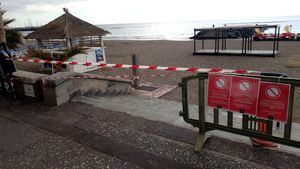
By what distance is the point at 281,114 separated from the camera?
9.50 feet

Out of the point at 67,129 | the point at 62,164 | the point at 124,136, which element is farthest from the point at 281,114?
the point at 67,129

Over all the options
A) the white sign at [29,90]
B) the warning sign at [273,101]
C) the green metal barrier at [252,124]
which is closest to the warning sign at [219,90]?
the green metal barrier at [252,124]

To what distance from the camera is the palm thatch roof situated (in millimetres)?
14409

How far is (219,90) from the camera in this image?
3303mm

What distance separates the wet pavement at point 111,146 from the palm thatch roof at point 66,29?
411 inches

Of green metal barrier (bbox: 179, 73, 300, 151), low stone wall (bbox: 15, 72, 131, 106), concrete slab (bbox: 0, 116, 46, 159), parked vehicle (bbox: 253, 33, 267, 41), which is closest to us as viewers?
green metal barrier (bbox: 179, 73, 300, 151)

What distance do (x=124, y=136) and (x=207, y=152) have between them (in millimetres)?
1311

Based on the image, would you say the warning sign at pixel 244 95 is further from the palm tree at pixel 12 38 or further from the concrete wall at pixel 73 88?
the palm tree at pixel 12 38

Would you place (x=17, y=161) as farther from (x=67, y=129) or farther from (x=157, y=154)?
(x=157, y=154)

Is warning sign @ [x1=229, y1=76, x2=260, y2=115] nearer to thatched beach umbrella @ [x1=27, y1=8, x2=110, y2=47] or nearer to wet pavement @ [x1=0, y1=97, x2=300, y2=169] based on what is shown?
wet pavement @ [x1=0, y1=97, x2=300, y2=169]

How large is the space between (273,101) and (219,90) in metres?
0.67

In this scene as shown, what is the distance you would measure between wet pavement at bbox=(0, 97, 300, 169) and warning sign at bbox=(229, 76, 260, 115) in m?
0.64

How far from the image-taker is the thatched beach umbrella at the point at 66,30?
14.4 meters

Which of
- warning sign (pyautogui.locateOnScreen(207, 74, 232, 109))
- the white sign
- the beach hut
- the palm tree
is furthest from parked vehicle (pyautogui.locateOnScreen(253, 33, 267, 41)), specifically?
warning sign (pyautogui.locateOnScreen(207, 74, 232, 109))
